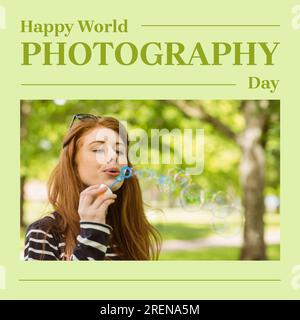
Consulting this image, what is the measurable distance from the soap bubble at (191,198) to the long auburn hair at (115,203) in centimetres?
98

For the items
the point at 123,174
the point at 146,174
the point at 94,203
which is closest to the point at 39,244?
the point at 94,203

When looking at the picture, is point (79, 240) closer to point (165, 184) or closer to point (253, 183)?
point (165, 184)

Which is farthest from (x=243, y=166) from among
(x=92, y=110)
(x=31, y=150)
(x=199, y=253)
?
(x=31, y=150)

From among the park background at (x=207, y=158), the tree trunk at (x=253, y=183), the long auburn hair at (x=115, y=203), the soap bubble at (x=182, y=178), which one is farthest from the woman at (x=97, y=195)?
the tree trunk at (x=253, y=183)

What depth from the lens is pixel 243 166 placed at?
6.82 metres

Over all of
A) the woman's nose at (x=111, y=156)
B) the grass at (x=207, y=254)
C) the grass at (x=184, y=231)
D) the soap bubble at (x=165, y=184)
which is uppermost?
the woman's nose at (x=111, y=156)

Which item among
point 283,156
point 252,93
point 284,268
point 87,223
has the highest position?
point 252,93

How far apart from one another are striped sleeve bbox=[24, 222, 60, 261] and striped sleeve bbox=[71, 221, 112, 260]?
0.13 m

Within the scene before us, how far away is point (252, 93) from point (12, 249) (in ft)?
6.11

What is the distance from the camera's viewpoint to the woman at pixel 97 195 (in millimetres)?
2488

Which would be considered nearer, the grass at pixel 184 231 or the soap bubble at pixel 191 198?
the soap bubble at pixel 191 198

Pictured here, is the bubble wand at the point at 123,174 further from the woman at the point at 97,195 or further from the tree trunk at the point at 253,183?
the tree trunk at the point at 253,183

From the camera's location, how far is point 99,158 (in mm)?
2662
